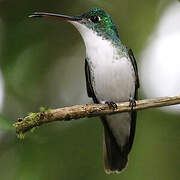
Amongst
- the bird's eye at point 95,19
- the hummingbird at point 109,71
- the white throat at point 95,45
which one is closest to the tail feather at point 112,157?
the hummingbird at point 109,71

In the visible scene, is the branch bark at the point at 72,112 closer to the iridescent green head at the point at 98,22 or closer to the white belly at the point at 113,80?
the white belly at the point at 113,80

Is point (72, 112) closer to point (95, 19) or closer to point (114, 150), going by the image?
point (95, 19)

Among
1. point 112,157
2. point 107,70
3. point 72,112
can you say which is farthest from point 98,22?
point 112,157

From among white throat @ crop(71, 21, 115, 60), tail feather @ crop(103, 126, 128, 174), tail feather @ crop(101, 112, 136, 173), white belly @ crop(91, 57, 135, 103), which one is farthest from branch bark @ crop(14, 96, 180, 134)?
tail feather @ crop(103, 126, 128, 174)

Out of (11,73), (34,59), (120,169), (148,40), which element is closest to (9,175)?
(120,169)

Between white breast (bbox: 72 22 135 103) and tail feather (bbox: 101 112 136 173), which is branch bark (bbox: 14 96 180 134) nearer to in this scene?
white breast (bbox: 72 22 135 103)
